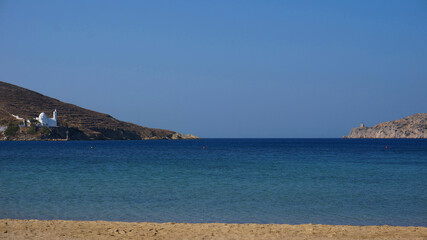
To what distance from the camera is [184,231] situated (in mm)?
13586

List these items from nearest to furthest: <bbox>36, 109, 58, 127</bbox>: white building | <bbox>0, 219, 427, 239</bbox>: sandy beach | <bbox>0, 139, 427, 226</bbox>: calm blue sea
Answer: <bbox>0, 219, 427, 239</bbox>: sandy beach → <bbox>0, 139, 427, 226</bbox>: calm blue sea → <bbox>36, 109, 58, 127</bbox>: white building

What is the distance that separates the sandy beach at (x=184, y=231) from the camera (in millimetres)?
12695

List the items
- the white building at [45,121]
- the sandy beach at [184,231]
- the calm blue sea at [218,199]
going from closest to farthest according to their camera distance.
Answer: the sandy beach at [184,231] → the calm blue sea at [218,199] → the white building at [45,121]

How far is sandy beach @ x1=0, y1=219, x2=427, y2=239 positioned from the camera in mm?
12695

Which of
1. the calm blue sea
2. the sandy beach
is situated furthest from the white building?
the sandy beach

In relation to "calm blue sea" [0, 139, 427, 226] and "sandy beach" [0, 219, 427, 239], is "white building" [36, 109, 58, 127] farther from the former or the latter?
"sandy beach" [0, 219, 427, 239]

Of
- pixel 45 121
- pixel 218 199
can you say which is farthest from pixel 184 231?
pixel 45 121

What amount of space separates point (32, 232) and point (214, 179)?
18457mm

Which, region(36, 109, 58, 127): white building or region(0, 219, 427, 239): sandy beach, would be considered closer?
region(0, 219, 427, 239): sandy beach

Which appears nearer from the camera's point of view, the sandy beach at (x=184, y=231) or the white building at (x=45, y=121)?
the sandy beach at (x=184, y=231)

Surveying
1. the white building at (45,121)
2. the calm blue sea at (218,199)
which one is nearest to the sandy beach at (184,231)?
the calm blue sea at (218,199)

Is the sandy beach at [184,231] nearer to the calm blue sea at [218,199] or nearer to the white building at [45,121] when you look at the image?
the calm blue sea at [218,199]

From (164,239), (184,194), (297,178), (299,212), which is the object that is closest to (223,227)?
(164,239)

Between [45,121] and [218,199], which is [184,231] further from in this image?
[45,121]
